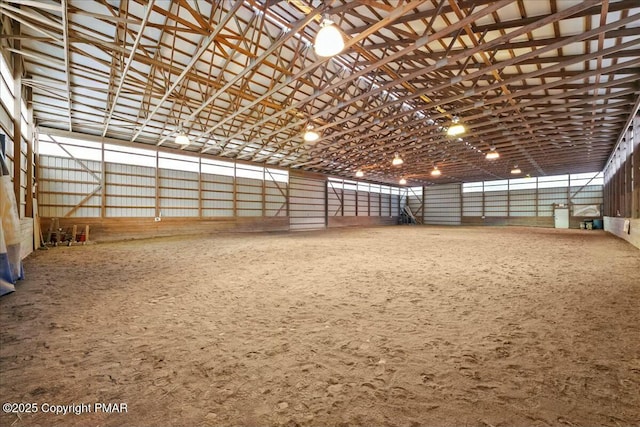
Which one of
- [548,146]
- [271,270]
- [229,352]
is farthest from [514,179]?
[229,352]

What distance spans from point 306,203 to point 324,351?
1949 centimetres

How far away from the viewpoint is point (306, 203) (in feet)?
71.6

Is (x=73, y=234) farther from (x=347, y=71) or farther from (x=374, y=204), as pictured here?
(x=374, y=204)

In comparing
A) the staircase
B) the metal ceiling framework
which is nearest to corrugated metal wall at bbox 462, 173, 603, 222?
the staircase

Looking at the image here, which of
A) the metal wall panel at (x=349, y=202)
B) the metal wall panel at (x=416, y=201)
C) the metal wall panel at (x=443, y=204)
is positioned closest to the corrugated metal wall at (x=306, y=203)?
the metal wall panel at (x=349, y=202)

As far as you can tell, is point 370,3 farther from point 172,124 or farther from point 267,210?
point 267,210

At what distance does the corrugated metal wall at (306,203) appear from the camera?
68.4 feet

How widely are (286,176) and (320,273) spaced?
614 inches

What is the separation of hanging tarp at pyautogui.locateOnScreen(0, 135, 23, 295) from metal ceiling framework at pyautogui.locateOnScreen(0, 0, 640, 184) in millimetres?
3011

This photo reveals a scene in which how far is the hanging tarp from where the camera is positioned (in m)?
4.16

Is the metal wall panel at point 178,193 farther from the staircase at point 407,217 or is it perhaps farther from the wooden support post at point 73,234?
the staircase at point 407,217

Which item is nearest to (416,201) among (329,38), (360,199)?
(360,199)

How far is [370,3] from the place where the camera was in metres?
4.50

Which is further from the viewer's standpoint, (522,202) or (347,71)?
(522,202)
